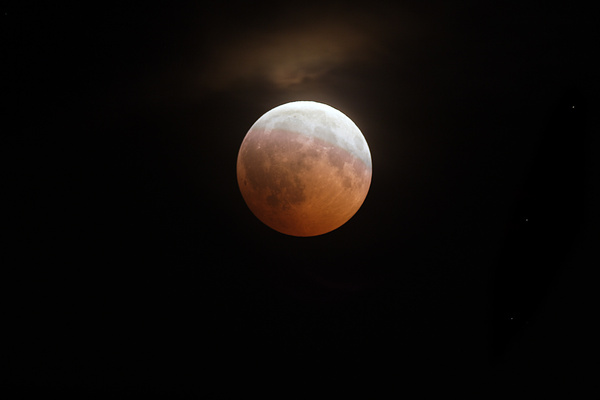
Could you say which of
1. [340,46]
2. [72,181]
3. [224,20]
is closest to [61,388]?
[72,181]

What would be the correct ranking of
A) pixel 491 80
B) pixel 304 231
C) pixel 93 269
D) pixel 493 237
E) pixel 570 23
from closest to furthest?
pixel 304 231 → pixel 570 23 → pixel 491 80 → pixel 493 237 → pixel 93 269

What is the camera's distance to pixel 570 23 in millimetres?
3506

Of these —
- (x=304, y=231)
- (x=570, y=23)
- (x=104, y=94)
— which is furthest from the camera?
(x=104, y=94)

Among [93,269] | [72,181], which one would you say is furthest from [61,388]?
[72,181]

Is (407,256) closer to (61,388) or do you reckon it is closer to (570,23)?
(570,23)

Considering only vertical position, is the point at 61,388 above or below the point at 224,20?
below

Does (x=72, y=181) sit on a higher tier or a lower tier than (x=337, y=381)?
higher

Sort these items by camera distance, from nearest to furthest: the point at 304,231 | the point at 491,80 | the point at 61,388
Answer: the point at 304,231, the point at 491,80, the point at 61,388

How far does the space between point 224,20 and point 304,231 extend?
2005 mm

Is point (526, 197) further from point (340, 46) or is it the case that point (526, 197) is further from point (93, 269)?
point (93, 269)

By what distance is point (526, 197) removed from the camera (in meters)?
4.37

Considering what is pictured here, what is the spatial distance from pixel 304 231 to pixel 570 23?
290 cm

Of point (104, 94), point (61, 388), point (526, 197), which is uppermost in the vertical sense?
point (104, 94)

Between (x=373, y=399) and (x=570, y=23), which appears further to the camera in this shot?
(x=373, y=399)
